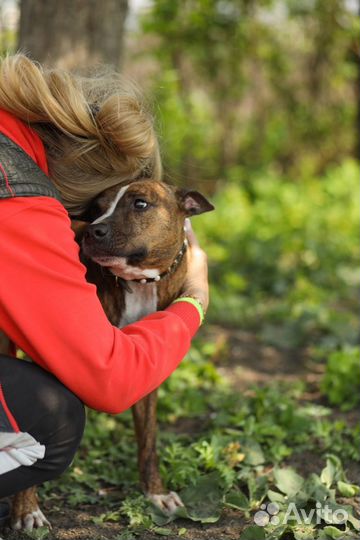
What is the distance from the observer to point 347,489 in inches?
127

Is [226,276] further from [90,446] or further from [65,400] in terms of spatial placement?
[65,400]

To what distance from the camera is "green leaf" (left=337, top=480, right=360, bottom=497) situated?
323 cm

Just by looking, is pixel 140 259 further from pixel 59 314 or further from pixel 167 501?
pixel 167 501

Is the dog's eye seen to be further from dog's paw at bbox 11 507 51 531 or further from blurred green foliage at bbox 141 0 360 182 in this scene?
blurred green foliage at bbox 141 0 360 182

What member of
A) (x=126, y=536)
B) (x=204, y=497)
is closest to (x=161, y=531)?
(x=126, y=536)

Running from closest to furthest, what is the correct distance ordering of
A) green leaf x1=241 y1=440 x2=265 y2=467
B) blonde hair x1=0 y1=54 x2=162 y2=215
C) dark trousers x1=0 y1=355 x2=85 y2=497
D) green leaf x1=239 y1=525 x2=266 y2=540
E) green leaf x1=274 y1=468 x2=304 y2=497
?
dark trousers x1=0 y1=355 x2=85 y2=497
blonde hair x1=0 y1=54 x2=162 y2=215
green leaf x1=239 y1=525 x2=266 y2=540
green leaf x1=274 y1=468 x2=304 y2=497
green leaf x1=241 y1=440 x2=265 y2=467

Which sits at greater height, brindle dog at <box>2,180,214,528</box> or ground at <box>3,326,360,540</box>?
brindle dog at <box>2,180,214,528</box>

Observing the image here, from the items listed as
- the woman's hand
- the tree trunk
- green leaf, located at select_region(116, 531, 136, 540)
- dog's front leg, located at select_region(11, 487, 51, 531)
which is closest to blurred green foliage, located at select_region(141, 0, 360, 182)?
the tree trunk

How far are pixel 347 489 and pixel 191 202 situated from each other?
1.41 meters

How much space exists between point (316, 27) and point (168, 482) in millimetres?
8276

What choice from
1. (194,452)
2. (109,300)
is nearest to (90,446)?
(194,452)

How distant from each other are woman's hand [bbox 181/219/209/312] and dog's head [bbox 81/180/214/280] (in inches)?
4.9

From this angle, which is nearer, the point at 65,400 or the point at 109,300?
the point at 65,400

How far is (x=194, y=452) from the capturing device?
3615 mm
